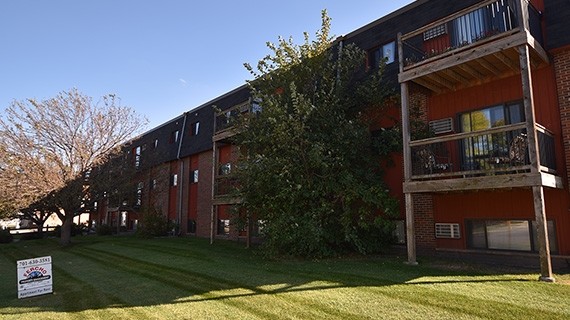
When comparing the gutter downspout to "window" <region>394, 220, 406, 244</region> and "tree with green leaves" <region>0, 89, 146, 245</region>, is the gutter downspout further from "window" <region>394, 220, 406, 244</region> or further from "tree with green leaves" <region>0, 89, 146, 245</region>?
"window" <region>394, 220, 406, 244</region>

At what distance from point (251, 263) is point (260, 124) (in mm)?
4492

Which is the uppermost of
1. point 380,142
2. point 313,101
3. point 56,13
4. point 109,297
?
point 56,13

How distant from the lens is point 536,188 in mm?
7387

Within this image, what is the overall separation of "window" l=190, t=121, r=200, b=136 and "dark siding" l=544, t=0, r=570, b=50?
1879 cm

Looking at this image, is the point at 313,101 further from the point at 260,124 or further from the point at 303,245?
the point at 303,245

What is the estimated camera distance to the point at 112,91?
21.6 m

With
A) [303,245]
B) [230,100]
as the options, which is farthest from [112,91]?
[303,245]

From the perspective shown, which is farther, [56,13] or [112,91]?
[112,91]

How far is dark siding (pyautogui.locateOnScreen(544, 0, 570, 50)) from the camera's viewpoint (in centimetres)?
855

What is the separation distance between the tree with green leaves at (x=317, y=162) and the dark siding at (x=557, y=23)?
4.32 metres

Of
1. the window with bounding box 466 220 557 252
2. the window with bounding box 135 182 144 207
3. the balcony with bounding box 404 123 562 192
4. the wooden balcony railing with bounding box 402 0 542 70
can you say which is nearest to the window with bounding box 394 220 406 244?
the window with bounding box 466 220 557 252

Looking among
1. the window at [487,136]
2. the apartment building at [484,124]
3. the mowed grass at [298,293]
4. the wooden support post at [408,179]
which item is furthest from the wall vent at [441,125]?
the mowed grass at [298,293]

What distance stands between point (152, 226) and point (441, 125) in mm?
17578

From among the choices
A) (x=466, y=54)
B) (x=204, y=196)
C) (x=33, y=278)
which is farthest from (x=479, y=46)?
(x=204, y=196)
